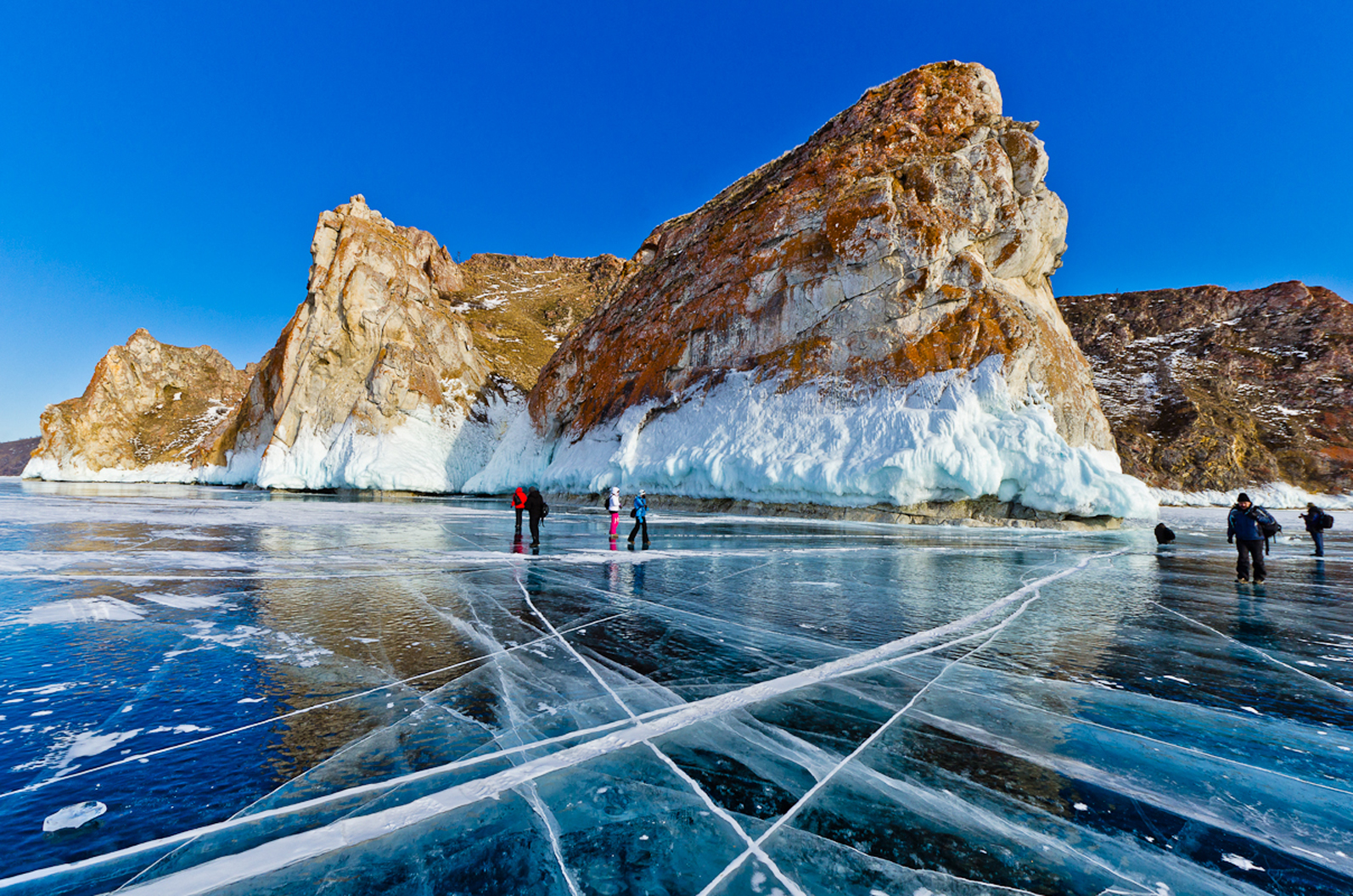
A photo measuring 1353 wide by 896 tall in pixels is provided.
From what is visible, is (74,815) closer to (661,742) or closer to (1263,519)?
(661,742)

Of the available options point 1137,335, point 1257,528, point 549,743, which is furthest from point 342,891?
point 1137,335

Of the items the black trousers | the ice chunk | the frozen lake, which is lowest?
the ice chunk

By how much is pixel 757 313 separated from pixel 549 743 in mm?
31926

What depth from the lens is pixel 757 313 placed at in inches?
1313

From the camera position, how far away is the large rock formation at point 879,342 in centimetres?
2453

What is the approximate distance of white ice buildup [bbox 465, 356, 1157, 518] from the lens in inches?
916

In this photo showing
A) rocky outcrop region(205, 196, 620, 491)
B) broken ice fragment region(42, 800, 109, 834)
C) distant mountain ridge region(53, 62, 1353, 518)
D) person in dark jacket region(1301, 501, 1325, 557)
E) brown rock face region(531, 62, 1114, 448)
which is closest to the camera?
broken ice fragment region(42, 800, 109, 834)

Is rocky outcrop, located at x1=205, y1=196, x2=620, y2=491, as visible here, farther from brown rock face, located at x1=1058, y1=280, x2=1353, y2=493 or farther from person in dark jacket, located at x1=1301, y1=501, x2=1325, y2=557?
brown rock face, located at x1=1058, y1=280, x2=1353, y2=493

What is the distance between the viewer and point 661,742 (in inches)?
138

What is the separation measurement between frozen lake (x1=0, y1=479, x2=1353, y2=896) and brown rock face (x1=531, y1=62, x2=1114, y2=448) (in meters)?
22.0

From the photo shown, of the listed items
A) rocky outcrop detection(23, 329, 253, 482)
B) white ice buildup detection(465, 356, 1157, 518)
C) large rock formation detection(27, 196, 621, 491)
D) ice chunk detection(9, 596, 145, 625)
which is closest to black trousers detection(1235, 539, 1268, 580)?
white ice buildup detection(465, 356, 1157, 518)

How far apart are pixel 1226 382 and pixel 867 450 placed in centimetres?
7382

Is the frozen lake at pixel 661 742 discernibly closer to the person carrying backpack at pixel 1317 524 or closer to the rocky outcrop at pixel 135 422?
the person carrying backpack at pixel 1317 524

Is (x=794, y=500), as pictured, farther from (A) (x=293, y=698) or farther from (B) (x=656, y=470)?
(A) (x=293, y=698)
